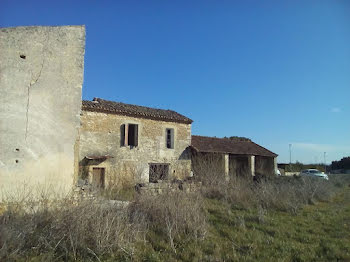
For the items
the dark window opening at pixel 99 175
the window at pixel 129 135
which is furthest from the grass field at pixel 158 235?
the window at pixel 129 135

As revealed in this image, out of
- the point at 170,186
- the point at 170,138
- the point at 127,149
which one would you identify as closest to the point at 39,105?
the point at 170,186

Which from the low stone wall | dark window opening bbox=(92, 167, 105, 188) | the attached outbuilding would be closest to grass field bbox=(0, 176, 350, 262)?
the low stone wall

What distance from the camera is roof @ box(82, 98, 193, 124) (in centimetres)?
1389

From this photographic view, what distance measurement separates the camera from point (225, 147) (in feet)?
62.1

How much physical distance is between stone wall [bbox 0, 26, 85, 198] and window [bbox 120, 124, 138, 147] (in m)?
7.45

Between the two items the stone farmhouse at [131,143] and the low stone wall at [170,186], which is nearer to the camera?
the low stone wall at [170,186]

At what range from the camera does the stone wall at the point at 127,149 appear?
13.4m

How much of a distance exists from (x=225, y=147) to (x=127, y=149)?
7.49 meters

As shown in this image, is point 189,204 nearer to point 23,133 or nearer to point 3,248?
point 3,248

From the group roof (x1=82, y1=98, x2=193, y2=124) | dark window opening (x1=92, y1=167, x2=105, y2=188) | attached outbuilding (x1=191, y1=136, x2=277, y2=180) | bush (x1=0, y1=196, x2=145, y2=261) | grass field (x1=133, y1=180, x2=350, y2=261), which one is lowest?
grass field (x1=133, y1=180, x2=350, y2=261)

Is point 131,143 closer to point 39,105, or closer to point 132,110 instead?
point 132,110

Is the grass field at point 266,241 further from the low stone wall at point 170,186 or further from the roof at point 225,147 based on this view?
the roof at point 225,147

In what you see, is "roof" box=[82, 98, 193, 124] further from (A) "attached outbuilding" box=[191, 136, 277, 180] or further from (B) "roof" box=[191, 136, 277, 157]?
(A) "attached outbuilding" box=[191, 136, 277, 180]

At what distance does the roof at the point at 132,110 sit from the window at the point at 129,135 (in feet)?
2.45
